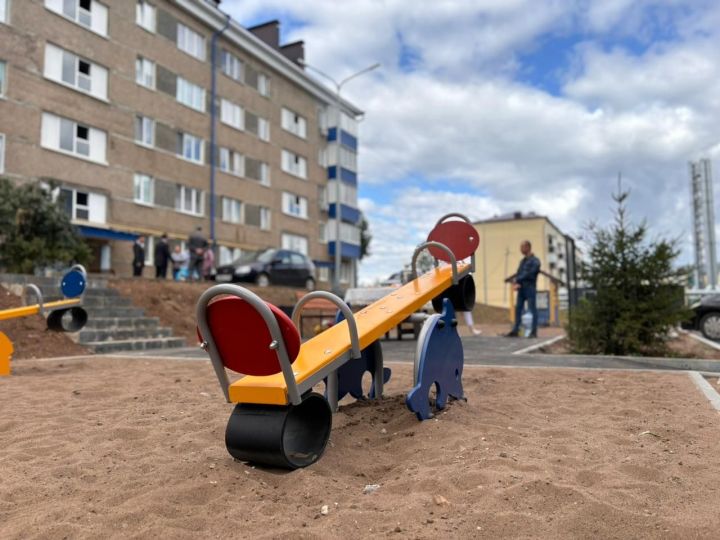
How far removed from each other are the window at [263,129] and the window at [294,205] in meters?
3.60

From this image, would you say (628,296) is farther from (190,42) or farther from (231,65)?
(231,65)

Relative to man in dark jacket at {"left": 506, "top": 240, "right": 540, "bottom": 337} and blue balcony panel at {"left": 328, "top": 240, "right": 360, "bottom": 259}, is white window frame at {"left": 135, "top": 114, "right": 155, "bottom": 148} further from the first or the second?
man in dark jacket at {"left": 506, "top": 240, "right": 540, "bottom": 337}

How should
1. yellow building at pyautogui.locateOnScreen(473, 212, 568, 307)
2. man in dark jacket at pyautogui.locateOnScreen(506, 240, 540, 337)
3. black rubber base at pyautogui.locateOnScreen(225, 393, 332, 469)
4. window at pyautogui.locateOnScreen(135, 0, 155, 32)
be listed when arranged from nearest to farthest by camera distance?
1. black rubber base at pyautogui.locateOnScreen(225, 393, 332, 469)
2. man in dark jacket at pyautogui.locateOnScreen(506, 240, 540, 337)
3. window at pyautogui.locateOnScreen(135, 0, 155, 32)
4. yellow building at pyautogui.locateOnScreen(473, 212, 568, 307)

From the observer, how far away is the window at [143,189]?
25.1 meters

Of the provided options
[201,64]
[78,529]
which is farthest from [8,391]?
[201,64]

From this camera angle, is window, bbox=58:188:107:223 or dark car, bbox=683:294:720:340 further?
window, bbox=58:188:107:223

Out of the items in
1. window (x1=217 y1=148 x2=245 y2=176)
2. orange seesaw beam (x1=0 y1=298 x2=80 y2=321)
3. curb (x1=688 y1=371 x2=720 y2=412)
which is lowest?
curb (x1=688 y1=371 x2=720 y2=412)

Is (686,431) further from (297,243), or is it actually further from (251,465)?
(297,243)

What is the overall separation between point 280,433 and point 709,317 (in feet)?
45.5

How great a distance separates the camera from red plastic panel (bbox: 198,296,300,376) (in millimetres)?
2713

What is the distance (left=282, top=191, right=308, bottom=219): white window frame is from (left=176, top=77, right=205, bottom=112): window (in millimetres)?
8123

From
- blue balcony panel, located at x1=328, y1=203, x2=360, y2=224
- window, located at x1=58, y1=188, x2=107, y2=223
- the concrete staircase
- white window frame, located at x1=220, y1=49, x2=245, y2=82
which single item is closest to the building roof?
white window frame, located at x1=220, y1=49, x2=245, y2=82

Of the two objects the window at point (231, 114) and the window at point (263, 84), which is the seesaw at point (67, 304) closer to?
the window at point (231, 114)

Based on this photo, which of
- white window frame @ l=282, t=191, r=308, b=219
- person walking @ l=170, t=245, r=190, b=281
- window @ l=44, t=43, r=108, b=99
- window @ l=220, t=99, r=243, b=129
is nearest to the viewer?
person walking @ l=170, t=245, r=190, b=281
